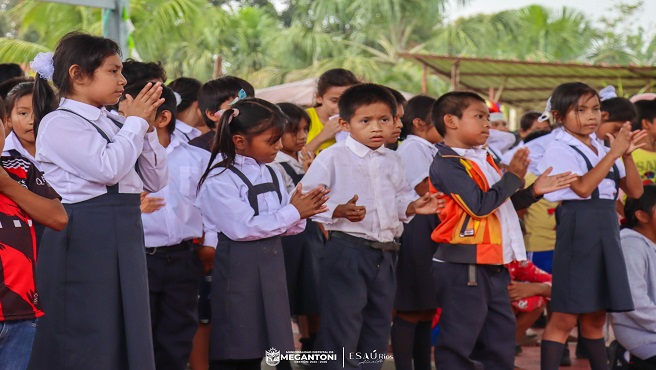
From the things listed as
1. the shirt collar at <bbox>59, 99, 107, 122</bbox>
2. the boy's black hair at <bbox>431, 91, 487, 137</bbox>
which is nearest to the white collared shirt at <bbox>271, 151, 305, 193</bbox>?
Answer: the boy's black hair at <bbox>431, 91, 487, 137</bbox>

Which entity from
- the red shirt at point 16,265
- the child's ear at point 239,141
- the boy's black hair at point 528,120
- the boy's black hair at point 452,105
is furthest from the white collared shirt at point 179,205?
the boy's black hair at point 528,120

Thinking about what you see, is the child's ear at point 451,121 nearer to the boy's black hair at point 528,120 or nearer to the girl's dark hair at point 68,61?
the girl's dark hair at point 68,61

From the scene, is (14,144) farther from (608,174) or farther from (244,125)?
(608,174)

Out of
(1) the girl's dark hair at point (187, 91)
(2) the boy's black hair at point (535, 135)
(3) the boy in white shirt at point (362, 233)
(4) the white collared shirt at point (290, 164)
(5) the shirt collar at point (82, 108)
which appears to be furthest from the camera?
(2) the boy's black hair at point (535, 135)

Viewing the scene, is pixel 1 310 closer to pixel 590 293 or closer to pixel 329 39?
pixel 590 293

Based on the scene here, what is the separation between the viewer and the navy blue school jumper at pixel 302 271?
564 cm

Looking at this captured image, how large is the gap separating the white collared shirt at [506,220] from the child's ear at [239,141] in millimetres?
1154

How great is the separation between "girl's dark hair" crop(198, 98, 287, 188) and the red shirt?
1.37 metres

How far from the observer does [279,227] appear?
159 inches

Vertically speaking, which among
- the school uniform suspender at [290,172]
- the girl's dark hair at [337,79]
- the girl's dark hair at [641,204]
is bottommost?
the girl's dark hair at [641,204]

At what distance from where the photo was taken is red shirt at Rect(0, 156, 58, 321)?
9.25ft

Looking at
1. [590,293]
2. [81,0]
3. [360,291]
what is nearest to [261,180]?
[360,291]

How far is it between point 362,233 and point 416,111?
5.07 ft

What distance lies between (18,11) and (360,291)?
14645 mm
